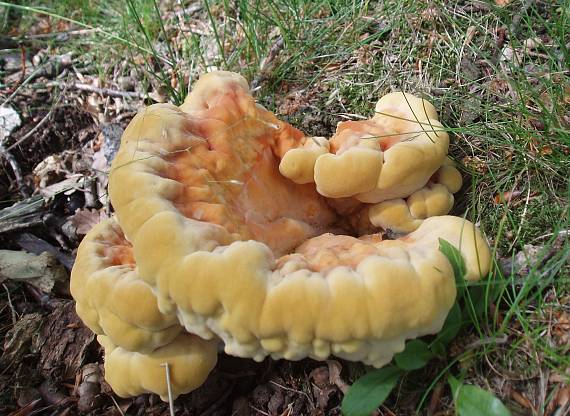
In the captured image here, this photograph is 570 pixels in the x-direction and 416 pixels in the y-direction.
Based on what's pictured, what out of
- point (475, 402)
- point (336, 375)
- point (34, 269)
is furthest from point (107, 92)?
point (475, 402)

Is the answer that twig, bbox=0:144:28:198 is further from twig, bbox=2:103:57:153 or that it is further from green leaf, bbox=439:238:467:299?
green leaf, bbox=439:238:467:299

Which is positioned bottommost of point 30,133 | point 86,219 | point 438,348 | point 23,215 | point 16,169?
point 438,348

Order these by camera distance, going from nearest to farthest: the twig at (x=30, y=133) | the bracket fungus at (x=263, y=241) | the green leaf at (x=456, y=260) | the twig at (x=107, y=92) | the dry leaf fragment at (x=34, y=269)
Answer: the bracket fungus at (x=263, y=241)
the green leaf at (x=456, y=260)
the dry leaf fragment at (x=34, y=269)
the twig at (x=30, y=133)
the twig at (x=107, y=92)

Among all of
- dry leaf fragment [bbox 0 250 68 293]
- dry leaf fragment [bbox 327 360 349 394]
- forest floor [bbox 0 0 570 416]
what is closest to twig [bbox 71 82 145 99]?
forest floor [bbox 0 0 570 416]

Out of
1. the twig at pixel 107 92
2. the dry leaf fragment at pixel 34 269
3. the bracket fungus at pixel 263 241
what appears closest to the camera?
the bracket fungus at pixel 263 241

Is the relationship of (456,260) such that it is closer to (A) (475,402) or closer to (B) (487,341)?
(B) (487,341)

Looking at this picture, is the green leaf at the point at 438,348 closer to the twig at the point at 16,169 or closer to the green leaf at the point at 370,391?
the green leaf at the point at 370,391

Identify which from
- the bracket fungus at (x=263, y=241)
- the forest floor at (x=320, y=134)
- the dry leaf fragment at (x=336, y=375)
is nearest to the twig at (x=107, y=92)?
the forest floor at (x=320, y=134)
